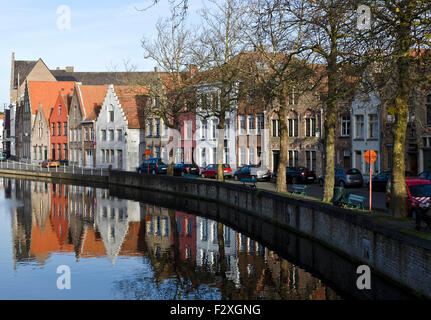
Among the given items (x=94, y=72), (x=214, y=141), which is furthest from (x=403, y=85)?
(x=94, y=72)

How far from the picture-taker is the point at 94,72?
143 metres

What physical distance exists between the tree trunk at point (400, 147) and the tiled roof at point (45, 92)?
90.4m

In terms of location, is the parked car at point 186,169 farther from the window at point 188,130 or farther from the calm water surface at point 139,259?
the calm water surface at point 139,259

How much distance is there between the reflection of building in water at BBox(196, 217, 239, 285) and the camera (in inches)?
926

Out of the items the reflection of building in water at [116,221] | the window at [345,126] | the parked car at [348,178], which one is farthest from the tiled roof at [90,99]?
the parked car at [348,178]

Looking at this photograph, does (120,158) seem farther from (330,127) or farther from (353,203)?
(353,203)

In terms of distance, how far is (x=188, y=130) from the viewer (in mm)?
72062

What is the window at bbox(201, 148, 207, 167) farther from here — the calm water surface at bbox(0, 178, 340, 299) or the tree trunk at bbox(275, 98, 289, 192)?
the tree trunk at bbox(275, 98, 289, 192)

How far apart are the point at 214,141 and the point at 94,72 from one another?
81.0m

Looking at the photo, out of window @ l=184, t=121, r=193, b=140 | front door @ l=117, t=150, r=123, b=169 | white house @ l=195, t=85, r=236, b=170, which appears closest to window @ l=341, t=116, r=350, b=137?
white house @ l=195, t=85, r=236, b=170

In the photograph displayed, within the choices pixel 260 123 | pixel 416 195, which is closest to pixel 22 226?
pixel 416 195

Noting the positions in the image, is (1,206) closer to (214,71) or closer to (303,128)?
(214,71)

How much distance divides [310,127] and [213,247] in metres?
30.1

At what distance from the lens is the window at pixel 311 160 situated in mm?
55469
